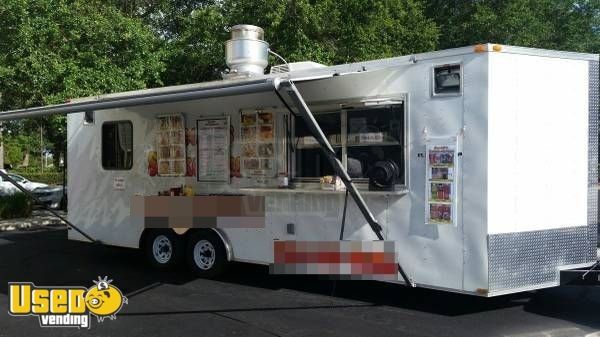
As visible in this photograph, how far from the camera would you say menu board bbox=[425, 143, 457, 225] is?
5676mm

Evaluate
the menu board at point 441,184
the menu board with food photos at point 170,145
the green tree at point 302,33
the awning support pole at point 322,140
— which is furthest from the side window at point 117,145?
the green tree at point 302,33

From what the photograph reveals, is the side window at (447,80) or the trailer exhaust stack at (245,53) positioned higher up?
→ the trailer exhaust stack at (245,53)

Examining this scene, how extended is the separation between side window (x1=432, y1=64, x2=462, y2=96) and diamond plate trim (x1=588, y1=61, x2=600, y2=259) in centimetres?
155

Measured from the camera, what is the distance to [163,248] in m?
8.44

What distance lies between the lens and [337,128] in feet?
21.7

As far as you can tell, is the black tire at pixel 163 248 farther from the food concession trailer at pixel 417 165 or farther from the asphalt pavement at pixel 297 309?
the food concession trailer at pixel 417 165

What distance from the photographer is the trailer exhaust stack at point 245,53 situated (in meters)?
7.94

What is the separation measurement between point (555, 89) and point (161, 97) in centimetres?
389

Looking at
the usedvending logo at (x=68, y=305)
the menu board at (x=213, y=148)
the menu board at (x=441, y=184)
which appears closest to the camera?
the menu board at (x=441, y=184)

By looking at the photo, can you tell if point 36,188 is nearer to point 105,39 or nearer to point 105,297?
point 105,39

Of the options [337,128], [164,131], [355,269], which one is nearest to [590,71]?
[337,128]

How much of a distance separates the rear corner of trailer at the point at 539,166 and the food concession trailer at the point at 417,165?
1cm

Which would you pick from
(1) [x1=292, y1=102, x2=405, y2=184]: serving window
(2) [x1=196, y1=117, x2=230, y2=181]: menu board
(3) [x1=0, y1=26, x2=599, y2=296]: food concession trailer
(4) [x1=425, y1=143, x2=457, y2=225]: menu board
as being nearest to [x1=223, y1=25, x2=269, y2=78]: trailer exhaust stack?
(3) [x1=0, y1=26, x2=599, y2=296]: food concession trailer

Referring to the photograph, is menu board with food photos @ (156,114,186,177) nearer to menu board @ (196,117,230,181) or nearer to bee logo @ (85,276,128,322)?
menu board @ (196,117,230,181)
